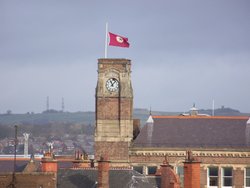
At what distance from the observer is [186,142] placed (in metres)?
117

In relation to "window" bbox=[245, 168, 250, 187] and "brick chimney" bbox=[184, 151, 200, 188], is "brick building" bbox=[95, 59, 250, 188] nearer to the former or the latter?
"window" bbox=[245, 168, 250, 187]

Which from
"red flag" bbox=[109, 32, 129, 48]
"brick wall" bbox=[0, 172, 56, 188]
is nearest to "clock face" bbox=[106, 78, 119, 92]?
"red flag" bbox=[109, 32, 129, 48]

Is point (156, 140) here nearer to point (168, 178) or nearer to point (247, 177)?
point (247, 177)

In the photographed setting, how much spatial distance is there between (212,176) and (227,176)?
1.29 m

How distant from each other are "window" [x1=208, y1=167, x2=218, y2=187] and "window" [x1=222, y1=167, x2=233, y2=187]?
2.00 ft

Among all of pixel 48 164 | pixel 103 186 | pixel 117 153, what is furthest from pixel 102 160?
pixel 117 153

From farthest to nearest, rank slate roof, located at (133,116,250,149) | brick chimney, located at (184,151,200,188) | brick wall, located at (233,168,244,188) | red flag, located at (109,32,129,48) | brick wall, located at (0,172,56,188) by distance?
red flag, located at (109,32,129,48), slate roof, located at (133,116,250,149), brick wall, located at (233,168,244,188), brick wall, located at (0,172,56,188), brick chimney, located at (184,151,200,188)

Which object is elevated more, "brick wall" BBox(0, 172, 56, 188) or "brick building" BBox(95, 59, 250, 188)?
"brick building" BBox(95, 59, 250, 188)

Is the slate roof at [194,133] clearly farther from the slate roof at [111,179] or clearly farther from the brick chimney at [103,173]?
the brick chimney at [103,173]

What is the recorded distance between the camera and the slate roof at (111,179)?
9194 cm

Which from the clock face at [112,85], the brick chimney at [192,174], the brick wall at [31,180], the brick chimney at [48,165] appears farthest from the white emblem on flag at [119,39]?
the brick chimney at [192,174]

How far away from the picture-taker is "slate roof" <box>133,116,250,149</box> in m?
117

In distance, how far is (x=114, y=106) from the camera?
117m

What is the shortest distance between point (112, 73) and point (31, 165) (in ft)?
49.2
